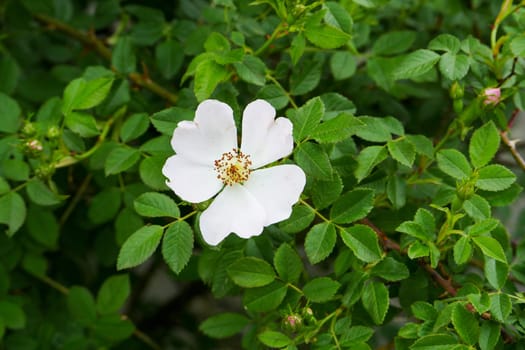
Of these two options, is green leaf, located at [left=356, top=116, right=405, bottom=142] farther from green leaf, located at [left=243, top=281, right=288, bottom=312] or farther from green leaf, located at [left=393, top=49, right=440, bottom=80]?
green leaf, located at [left=243, top=281, right=288, bottom=312]

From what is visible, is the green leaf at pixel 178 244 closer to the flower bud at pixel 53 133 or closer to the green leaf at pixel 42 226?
the flower bud at pixel 53 133

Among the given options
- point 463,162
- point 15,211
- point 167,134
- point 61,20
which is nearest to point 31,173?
point 15,211

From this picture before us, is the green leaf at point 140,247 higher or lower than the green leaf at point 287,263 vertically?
higher

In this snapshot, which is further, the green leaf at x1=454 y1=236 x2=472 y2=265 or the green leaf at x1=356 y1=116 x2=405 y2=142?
the green leaf at x1=356 y1=116 x2=405 y2=142

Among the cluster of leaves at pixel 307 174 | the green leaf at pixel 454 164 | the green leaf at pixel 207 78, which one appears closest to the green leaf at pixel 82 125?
the cluster of leaves at pixel 307 174

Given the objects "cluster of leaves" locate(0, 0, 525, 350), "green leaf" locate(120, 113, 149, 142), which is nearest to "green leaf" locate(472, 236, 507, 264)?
"cluster of leaves" locate(0, 0, 525, 350)

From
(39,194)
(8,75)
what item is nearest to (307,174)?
(39,194)

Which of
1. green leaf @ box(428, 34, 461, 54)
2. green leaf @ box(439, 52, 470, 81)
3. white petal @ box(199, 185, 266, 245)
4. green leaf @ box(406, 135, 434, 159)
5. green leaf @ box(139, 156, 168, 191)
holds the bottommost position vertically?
green leaf @ box(139, 156, 168, 191)
